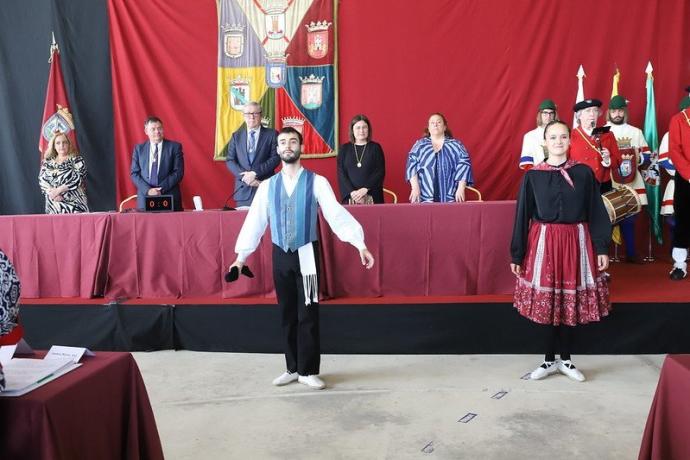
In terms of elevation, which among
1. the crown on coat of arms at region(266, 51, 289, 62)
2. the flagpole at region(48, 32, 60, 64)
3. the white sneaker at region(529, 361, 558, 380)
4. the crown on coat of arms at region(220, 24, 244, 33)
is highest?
the crown on coat of arms at region(220, 24, 244, 33)

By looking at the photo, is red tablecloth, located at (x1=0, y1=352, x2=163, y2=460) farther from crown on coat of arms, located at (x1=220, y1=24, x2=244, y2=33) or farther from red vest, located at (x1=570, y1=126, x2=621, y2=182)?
crown on coat of arms, located at (x1=220, y1=24, x2=244, y2=33)

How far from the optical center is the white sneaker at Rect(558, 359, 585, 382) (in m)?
3.33

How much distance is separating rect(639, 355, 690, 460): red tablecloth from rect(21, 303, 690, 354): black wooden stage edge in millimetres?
2166

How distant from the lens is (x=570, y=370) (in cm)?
337

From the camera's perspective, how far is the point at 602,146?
4.68 m

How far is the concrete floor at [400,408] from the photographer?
99.5 inches

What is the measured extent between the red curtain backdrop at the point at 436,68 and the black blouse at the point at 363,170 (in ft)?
4.29

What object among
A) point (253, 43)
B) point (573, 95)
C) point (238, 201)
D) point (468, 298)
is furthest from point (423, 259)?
point (253, 43)

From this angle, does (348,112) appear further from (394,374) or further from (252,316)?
(394,374)

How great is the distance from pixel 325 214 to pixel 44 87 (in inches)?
193

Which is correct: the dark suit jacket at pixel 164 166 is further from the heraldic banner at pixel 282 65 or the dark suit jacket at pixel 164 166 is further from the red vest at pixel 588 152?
the red vest at pixel 588 152

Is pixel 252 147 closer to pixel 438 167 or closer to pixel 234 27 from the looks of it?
pixel 438 167

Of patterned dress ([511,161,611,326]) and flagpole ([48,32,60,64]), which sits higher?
flagpole ([48,32,60,64])

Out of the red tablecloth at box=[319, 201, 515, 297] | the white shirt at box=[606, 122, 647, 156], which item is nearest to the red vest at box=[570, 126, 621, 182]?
the white shirt at box=[606, 122, 647, 156]
